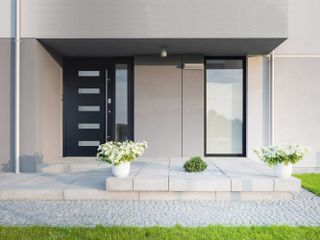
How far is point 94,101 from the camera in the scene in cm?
778

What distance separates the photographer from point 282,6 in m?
5.86

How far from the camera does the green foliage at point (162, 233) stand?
10.4ft

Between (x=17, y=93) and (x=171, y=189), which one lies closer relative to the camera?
(x=171, y=189)

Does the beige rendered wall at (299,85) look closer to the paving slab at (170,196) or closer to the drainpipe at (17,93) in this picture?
the paving slab at (170,196)

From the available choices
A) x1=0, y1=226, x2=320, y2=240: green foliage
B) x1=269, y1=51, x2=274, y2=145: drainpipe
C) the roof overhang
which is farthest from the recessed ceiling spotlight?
x1=0, y1=226, x2=320, y2=240: green foliage

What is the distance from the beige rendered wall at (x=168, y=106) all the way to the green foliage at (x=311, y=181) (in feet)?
7.88

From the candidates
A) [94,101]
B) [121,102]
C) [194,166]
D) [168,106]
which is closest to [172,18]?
[168,106]

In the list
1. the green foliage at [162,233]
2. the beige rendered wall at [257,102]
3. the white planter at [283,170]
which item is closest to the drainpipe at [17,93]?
the green foliage at [162,233]

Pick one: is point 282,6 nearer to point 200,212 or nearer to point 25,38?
point 200,212

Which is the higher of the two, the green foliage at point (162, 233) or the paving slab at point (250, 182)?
the paving slab at point (250, 182)

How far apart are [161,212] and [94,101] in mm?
4453

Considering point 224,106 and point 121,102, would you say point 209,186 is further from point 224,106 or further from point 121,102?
point 121,102

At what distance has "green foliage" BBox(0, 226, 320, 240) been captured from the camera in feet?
10.4

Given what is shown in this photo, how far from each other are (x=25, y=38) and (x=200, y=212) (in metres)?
5.06
